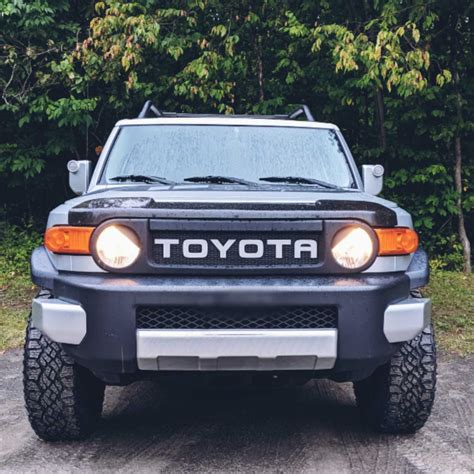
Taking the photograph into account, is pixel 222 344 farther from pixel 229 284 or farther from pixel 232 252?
pixel 232 252

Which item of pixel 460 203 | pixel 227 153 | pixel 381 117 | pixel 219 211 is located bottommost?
pixel 460 203

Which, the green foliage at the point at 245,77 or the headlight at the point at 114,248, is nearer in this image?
the headlight at the point at 114,248

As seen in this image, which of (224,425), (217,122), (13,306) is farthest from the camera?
(13,306)

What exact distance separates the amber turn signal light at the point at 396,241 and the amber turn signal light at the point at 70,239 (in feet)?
3.97

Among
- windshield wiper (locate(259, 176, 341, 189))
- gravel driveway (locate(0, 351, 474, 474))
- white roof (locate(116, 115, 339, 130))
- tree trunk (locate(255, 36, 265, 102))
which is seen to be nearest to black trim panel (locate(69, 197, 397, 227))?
windshield wiper (locate(259, 176, 341, 189))

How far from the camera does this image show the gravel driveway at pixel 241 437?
310 cm

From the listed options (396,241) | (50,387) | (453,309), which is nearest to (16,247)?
(453,309)

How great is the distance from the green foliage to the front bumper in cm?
657

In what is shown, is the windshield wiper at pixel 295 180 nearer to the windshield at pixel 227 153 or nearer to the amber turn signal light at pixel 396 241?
the windshield at pixel 227 153

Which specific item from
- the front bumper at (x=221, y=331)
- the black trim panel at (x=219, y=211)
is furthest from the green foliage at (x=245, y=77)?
the front bumper at (x=221, y=331)

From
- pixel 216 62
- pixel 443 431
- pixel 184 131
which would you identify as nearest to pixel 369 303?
pixel 443 431

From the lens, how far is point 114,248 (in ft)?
9.43

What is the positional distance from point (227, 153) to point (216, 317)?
4.86 feet

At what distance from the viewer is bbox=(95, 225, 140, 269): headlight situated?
9.41 feet
